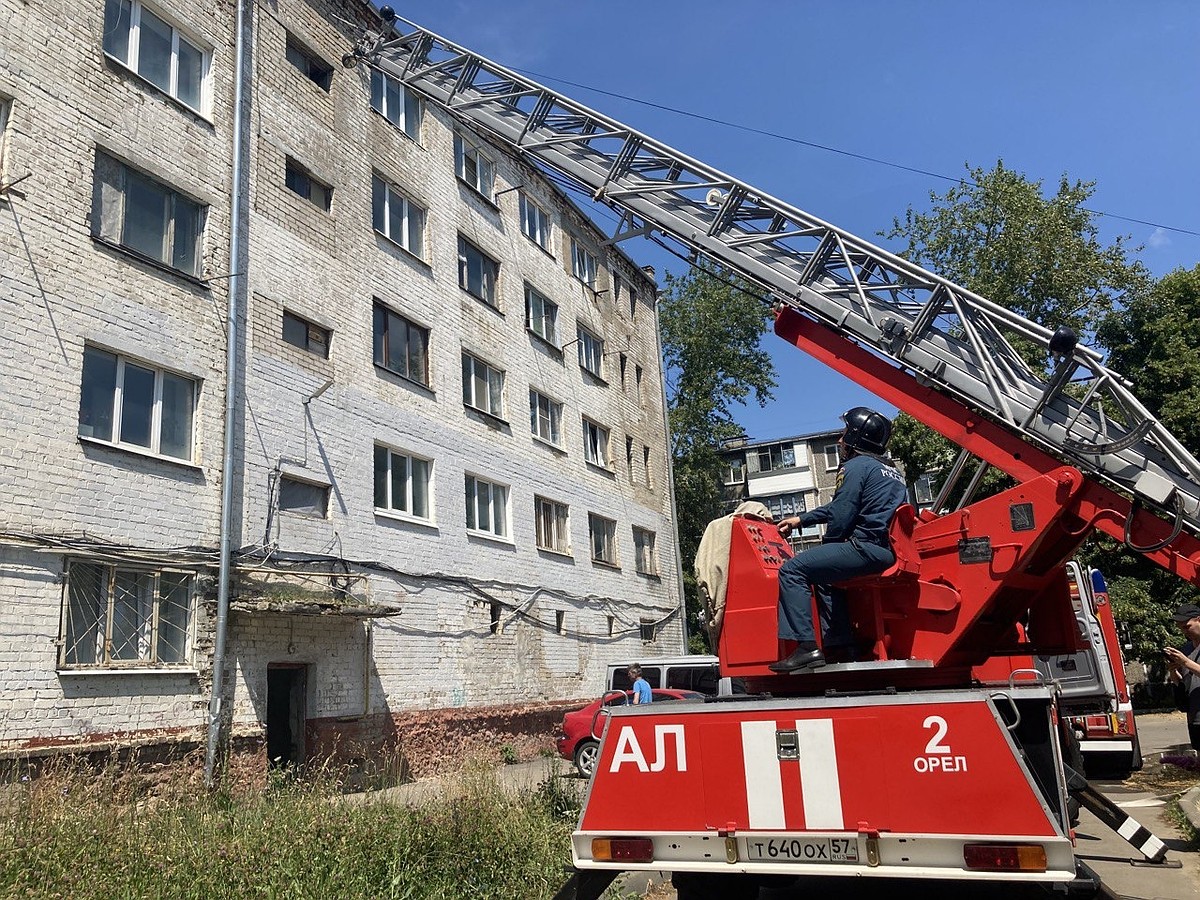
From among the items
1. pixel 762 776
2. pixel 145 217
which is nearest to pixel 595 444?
pixel 145 217

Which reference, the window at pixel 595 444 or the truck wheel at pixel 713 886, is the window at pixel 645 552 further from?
the truck wheel at pixel 713 886

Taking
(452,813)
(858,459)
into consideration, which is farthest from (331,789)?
(858,459)

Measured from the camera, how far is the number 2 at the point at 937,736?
4.02 m

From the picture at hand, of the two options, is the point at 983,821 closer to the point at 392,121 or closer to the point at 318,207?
the point at 318,207

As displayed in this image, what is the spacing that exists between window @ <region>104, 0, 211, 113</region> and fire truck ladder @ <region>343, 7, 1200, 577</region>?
16.5 feet

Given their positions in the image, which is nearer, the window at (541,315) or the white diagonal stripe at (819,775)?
the white diagonal stripe at (819,775)

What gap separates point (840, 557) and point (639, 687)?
8072 millimetres

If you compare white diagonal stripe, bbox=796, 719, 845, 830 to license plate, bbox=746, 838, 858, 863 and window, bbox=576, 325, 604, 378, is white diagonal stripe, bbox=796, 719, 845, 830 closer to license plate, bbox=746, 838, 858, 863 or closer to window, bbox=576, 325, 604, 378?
license plate, bbox=746, 838, 858, 863

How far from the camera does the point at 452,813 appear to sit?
6.71 m

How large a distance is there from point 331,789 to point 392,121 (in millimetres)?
14596

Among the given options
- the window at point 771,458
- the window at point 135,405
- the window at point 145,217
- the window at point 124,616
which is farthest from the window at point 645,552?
the window at point 771,458

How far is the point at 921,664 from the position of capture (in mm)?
4957

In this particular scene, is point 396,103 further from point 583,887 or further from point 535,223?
point 583,887

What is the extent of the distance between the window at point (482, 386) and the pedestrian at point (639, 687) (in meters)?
6.86
